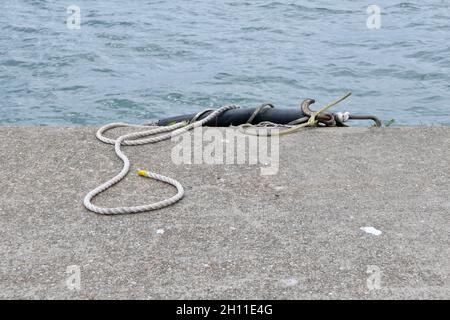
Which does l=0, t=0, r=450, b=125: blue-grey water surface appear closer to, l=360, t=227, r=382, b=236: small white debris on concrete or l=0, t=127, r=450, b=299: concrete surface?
l=0, t=127, r=450, b=299: concrete surface

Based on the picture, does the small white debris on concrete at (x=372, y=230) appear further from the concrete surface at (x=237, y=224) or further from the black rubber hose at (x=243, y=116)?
the black rubber hose at (x=243, y=116)

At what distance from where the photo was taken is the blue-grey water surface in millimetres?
9969

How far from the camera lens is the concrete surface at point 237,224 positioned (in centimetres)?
287

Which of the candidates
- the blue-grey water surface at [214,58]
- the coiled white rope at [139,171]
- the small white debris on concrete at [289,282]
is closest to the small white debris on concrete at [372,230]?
the small white debris on concrete at [289,282]

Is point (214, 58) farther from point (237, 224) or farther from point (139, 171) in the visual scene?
point (237, 224)

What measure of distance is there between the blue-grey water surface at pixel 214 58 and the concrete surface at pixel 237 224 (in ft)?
17.0

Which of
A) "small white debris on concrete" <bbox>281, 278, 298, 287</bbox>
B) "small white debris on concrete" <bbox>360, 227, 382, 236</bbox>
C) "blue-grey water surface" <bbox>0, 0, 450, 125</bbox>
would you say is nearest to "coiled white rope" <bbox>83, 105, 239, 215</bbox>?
"small white debris on concrete" <bbox>281, 278, 298, 287</bbox>

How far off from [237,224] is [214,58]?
30.0ft

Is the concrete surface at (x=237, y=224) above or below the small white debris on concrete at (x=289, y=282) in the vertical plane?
above

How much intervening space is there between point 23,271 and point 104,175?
110cm

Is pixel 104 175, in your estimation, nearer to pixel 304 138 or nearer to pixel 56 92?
pixel 304 138

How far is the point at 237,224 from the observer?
3375mm

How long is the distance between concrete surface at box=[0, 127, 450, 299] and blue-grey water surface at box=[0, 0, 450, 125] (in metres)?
5.19

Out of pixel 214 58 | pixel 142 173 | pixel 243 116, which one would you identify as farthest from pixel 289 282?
pixel 214 58
